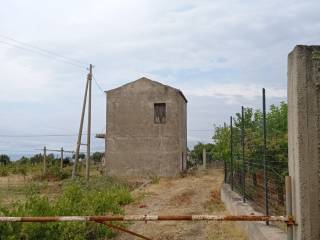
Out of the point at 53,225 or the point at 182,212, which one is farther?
the point at 182,212

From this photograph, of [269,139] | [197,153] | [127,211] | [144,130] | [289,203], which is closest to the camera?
[289,203]

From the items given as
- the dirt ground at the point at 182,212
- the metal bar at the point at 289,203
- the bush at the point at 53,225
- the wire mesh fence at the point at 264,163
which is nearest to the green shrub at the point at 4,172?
the dirt ground at the point at 182,212

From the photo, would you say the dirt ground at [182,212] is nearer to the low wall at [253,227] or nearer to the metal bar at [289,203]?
the low wall at [253,227]

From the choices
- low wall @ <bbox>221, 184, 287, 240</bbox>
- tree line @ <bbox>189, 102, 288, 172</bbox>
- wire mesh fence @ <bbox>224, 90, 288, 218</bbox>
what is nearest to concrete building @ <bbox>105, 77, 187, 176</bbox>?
tree line @ <bbox>189, 102, 288, 172</bbox>

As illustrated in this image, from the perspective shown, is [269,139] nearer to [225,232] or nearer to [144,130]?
[225,232]

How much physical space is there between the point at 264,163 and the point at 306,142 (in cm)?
217

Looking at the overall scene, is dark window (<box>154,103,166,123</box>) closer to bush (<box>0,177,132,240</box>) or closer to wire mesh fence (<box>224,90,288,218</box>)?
wire mesh fence (<box>224,90,288,218</box>)

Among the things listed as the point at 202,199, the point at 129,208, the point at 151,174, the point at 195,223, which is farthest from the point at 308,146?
the point at 151,174

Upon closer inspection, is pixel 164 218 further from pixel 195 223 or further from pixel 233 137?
pixel 233 137

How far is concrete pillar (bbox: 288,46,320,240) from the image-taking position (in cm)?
511

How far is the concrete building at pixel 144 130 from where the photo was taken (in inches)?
1125

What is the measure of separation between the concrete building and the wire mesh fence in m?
14.9

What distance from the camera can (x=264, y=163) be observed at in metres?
7.30

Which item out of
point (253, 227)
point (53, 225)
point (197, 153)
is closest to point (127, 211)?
point (53, 225)
